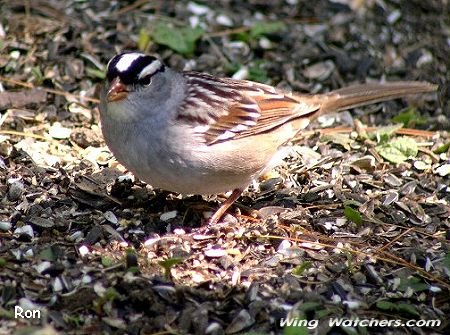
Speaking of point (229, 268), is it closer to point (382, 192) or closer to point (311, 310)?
point (311, 310)

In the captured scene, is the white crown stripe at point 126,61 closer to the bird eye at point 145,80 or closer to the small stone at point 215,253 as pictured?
the bird eye at point 145,80

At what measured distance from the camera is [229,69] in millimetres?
5543

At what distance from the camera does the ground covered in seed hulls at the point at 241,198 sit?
3.48 metres

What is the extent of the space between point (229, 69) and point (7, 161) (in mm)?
1718

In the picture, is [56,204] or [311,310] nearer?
[311,310]

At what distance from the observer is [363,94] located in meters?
4.80

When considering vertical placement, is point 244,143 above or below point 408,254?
above

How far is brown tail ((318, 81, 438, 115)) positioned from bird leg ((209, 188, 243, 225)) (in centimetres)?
76

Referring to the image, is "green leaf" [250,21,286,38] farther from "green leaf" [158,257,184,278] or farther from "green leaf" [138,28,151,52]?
"green leaf" [158,257,184,278]

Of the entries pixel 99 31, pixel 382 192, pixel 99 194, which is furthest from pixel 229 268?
pixel 99 31

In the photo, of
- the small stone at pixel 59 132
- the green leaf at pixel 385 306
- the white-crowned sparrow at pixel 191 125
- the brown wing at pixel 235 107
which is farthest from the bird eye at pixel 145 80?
the green leaf at pixel 385 306

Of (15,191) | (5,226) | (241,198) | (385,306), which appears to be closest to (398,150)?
(241,198)

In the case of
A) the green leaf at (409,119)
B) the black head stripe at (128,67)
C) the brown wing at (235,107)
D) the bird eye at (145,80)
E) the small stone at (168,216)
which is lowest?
the green leaf at (409,119)

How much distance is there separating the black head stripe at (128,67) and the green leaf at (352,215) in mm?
1161
